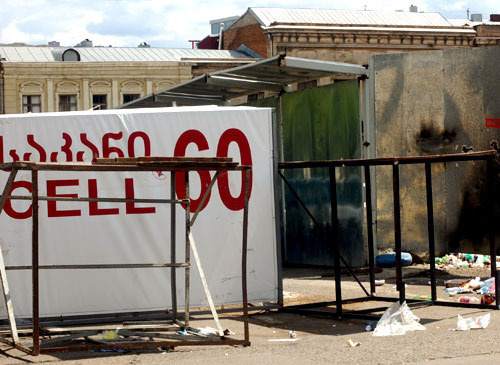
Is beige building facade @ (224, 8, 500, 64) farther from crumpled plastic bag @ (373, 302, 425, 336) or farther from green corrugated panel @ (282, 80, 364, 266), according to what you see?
crumpled plastic bag @ (373, 302, 425, 336)

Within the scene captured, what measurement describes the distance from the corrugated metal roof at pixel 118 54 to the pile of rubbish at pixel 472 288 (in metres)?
44.2

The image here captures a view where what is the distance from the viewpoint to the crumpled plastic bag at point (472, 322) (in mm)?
9188

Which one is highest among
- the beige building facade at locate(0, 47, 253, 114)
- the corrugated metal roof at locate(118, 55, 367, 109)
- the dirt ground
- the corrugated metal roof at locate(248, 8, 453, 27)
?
the corrugated metal roof at locate(248, 8, 453, 27)

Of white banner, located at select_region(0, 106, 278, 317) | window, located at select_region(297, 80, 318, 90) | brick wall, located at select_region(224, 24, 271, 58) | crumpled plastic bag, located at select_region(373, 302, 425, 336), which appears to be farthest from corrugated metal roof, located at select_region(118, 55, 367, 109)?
brick wall, located at select_region(224, 24, 271, 58)

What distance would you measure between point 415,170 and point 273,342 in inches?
251

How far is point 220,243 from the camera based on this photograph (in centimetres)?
1066

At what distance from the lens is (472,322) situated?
9.32m

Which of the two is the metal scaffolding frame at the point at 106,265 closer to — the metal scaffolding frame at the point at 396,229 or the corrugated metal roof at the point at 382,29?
the metal scaffolding frame at the point at 396,229

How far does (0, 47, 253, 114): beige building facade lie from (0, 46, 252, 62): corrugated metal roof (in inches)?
13.6

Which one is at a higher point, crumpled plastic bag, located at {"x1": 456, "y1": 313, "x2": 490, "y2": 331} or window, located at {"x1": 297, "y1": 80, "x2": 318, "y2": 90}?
window, located at {"x1": 297, "y1": 80, "x2": 318, "y2": 90}

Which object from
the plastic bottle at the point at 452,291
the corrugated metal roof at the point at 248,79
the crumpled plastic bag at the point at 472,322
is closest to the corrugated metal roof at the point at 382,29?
the corrugated metal roof at the point at 248,79

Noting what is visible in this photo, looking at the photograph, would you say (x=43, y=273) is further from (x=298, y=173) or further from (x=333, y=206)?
(x=298, y=173)

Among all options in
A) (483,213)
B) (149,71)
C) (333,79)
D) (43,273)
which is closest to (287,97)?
(333,79)

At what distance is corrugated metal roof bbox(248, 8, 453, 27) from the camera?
189ft
